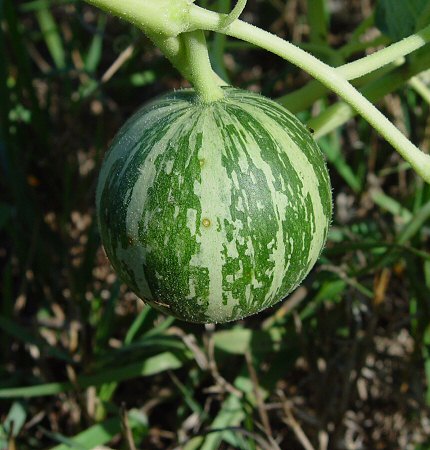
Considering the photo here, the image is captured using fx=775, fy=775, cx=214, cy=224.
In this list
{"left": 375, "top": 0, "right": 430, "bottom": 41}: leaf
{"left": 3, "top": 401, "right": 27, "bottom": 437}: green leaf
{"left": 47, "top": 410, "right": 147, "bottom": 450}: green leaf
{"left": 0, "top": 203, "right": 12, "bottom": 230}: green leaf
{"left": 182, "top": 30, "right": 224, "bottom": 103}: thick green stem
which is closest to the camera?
{"left": 182, "top": 30, "right": 224, "bottom": 103}: thick green stem

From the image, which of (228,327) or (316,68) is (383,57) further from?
(228,327)

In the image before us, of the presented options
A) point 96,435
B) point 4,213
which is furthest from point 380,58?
point 4,213

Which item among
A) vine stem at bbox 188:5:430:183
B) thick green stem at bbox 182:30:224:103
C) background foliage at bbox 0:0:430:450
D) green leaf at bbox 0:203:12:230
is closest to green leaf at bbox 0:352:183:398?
background foliage at bbox 0:0:430:450

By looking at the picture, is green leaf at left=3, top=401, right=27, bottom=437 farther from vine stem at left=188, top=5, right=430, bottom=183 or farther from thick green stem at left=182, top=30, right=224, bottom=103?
vine stem at left=188, top=5, right=430, bottom=183

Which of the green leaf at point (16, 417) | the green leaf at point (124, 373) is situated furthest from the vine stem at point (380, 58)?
the green leaf at point (16, 417)

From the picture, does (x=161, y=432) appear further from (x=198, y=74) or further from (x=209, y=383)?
(x=198, y=74)
